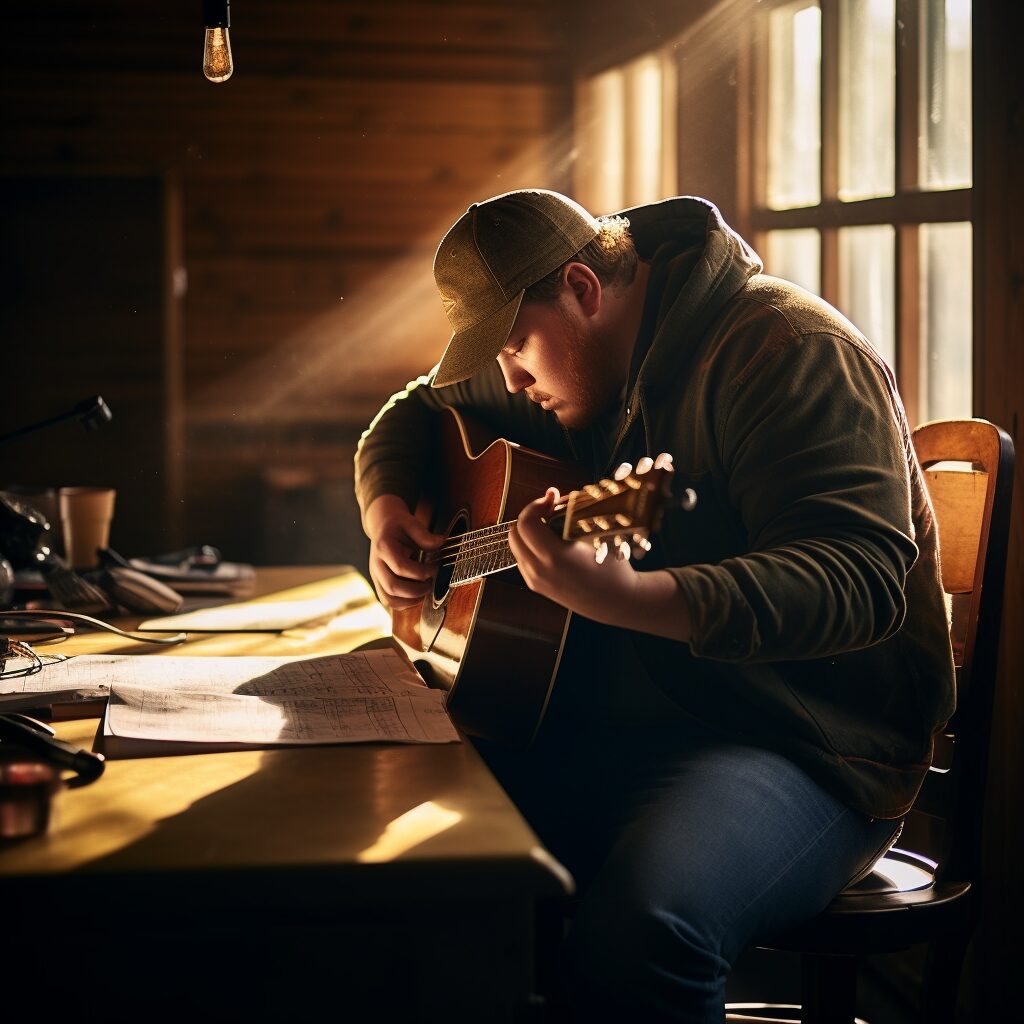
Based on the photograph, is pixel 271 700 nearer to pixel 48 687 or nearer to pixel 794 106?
pixel 48 687

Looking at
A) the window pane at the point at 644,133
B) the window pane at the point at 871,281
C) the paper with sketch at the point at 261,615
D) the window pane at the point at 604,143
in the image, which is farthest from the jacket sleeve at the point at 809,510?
the window pane at the point at 604,143

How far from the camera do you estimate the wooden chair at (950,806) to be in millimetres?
1153

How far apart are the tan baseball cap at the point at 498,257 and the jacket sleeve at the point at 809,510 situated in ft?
1.13

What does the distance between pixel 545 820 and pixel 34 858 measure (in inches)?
26.4

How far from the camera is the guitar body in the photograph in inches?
54.4

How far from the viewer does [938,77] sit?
1.97 meters

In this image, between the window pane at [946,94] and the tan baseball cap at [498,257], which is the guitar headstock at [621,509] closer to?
the tan baseball cap at [498,257]

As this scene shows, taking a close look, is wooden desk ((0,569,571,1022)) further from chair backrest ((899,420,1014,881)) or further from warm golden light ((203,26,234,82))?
warm golden light ((203,26,234,82))

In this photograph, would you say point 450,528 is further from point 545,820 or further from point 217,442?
point 217,442

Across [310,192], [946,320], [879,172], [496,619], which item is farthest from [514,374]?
[310,192]

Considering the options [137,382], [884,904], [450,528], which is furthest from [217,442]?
[884,904]

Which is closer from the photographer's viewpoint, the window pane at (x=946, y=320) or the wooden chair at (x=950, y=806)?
the wooden chair at (x=950, y=806)

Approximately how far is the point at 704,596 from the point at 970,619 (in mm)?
449

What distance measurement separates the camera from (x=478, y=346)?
1.47 metres
